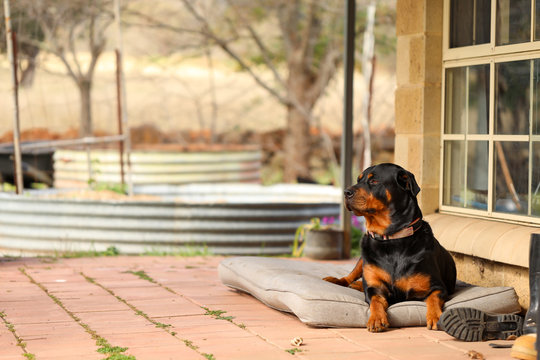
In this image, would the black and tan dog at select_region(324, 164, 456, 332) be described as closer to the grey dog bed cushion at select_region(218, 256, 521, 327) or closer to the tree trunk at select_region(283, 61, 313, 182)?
the grey dog bed cushion at select_region(218, 256, 521, 327)

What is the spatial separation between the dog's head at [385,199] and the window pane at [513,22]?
4.15 feet

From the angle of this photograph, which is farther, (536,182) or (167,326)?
(536,182)

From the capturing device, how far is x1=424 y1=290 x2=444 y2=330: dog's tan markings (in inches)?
174

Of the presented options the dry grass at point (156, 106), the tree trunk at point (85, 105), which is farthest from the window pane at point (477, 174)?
the dry grass at point (156, 106)

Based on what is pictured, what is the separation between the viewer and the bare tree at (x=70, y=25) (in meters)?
14.6

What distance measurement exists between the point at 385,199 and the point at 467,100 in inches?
58.9

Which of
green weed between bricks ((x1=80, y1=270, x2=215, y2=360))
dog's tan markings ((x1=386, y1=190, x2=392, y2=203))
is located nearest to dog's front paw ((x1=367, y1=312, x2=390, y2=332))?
dog's tan markings ((x1=386, y1=190, x2=392, y2=203))

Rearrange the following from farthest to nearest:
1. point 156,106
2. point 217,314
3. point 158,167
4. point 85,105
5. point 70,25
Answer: point 156,106, point 85,105, point 70,25, point 158,167, point 217,314

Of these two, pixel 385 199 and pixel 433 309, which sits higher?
pixel 385 199

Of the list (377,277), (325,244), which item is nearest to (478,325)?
(377,277)

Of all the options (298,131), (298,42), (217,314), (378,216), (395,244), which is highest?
(298,42)

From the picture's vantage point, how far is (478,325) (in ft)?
13.9

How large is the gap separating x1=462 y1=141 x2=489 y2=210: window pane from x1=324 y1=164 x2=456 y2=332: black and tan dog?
3.33ft

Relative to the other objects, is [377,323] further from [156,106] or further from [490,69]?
[156,106]
